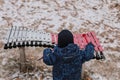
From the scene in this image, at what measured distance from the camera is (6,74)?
5.52m

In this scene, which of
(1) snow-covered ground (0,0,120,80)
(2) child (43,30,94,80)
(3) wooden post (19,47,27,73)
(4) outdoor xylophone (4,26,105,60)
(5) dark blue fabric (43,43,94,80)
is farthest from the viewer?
(1) snow-covered ground (0,0,120,80)

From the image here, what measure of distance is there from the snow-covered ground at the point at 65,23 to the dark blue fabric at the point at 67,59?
1.02 m

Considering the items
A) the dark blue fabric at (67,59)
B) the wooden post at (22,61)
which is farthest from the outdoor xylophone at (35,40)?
the dark blue fabric at (67,59)

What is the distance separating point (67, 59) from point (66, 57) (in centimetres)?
5

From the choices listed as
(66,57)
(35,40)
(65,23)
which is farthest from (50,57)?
(65,23)

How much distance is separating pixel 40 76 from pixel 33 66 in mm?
308

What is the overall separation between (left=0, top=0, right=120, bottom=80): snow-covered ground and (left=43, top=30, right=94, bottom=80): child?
3.37 ft

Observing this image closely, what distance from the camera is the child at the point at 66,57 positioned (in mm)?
4156

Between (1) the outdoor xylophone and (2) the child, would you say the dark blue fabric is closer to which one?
(2) the child

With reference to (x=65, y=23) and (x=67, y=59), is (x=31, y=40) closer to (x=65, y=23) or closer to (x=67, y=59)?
(x=67, y=59)

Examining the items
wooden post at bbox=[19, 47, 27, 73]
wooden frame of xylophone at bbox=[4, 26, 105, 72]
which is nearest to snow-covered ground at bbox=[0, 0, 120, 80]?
wooden post at bbox=[19, 47, 27, 73]

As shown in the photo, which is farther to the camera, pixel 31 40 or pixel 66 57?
pixel 31 40

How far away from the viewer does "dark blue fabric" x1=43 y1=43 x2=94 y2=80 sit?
4258mm

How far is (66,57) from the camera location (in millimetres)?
4277
